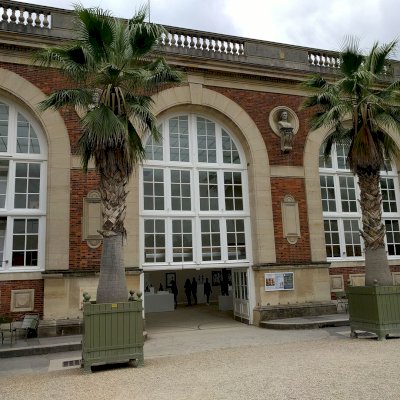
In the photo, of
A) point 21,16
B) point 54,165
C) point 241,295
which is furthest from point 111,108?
point 241,295

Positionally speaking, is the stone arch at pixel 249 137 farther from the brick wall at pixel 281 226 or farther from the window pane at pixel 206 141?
the window pane at pixel 206 141

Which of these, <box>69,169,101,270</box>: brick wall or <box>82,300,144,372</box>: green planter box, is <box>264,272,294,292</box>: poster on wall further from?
<box>82,300,144,372</box>: green planter box

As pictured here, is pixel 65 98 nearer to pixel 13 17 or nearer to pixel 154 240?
pixel 154 240

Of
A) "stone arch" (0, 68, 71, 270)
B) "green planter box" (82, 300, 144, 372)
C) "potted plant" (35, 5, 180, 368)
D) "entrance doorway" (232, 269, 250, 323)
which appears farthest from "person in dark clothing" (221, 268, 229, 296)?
"potted plant" (35, 5, 180, 368)

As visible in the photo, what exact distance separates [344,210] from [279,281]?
4.00 m

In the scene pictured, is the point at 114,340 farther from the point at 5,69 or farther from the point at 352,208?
the point at 352,208

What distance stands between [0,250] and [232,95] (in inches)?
354

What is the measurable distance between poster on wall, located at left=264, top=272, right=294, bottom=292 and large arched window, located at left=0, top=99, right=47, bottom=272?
23.0 ft

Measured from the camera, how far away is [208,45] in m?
15.6

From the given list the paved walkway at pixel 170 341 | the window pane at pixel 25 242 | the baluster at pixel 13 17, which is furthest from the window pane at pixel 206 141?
the baluster at pixel 13 17

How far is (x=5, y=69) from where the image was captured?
1285 centimetres

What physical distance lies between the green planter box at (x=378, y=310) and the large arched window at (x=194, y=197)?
458 cm

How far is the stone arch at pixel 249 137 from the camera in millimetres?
14344

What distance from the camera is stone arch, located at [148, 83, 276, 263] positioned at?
14344 mm
